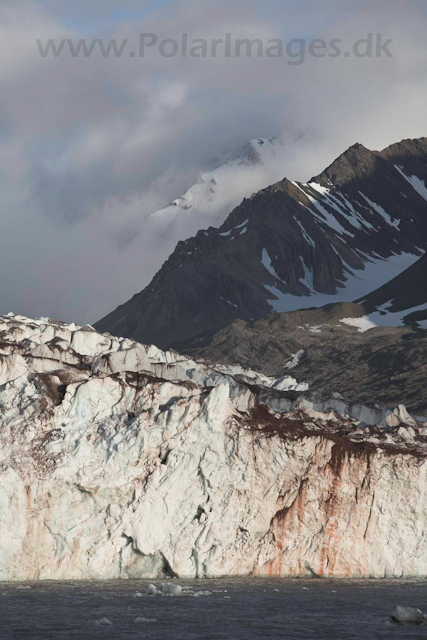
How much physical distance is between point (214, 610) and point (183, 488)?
454 inches

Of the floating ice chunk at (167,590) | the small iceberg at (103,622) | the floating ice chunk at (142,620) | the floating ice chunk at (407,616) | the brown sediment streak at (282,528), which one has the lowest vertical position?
the floating ice chunk at (407,616)

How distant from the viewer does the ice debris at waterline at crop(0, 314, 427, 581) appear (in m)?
62.8

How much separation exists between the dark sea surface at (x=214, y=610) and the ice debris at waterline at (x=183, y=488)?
6.90ft

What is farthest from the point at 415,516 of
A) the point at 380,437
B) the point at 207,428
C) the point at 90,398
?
the point at 90,398

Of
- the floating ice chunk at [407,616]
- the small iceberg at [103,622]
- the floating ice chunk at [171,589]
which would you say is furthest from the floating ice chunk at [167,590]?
the floating ice chunk at [407,616]

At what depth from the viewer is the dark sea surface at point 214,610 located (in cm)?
4944

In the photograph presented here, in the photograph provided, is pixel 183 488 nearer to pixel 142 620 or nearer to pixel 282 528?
pixel 282 528

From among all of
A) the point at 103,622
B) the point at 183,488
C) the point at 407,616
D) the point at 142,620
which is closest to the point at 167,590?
the point at 183,488

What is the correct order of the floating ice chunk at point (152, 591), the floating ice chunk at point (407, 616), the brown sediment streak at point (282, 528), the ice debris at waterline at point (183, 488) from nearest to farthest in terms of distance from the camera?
the floating ice chunk at point (407, 616)
the floating ice chunk at point (152, 591)
the ice debris at waterline at point (183, 488)
the brown sediment streak at point (282, 528)

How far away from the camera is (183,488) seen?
65.1 meters

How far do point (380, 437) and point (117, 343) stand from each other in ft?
128

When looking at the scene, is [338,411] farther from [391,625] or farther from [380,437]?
[391,625]

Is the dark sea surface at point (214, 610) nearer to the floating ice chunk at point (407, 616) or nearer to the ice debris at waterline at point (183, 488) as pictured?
the floating ice chunk at point (407, 616)

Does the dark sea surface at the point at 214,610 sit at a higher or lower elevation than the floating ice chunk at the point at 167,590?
lower
